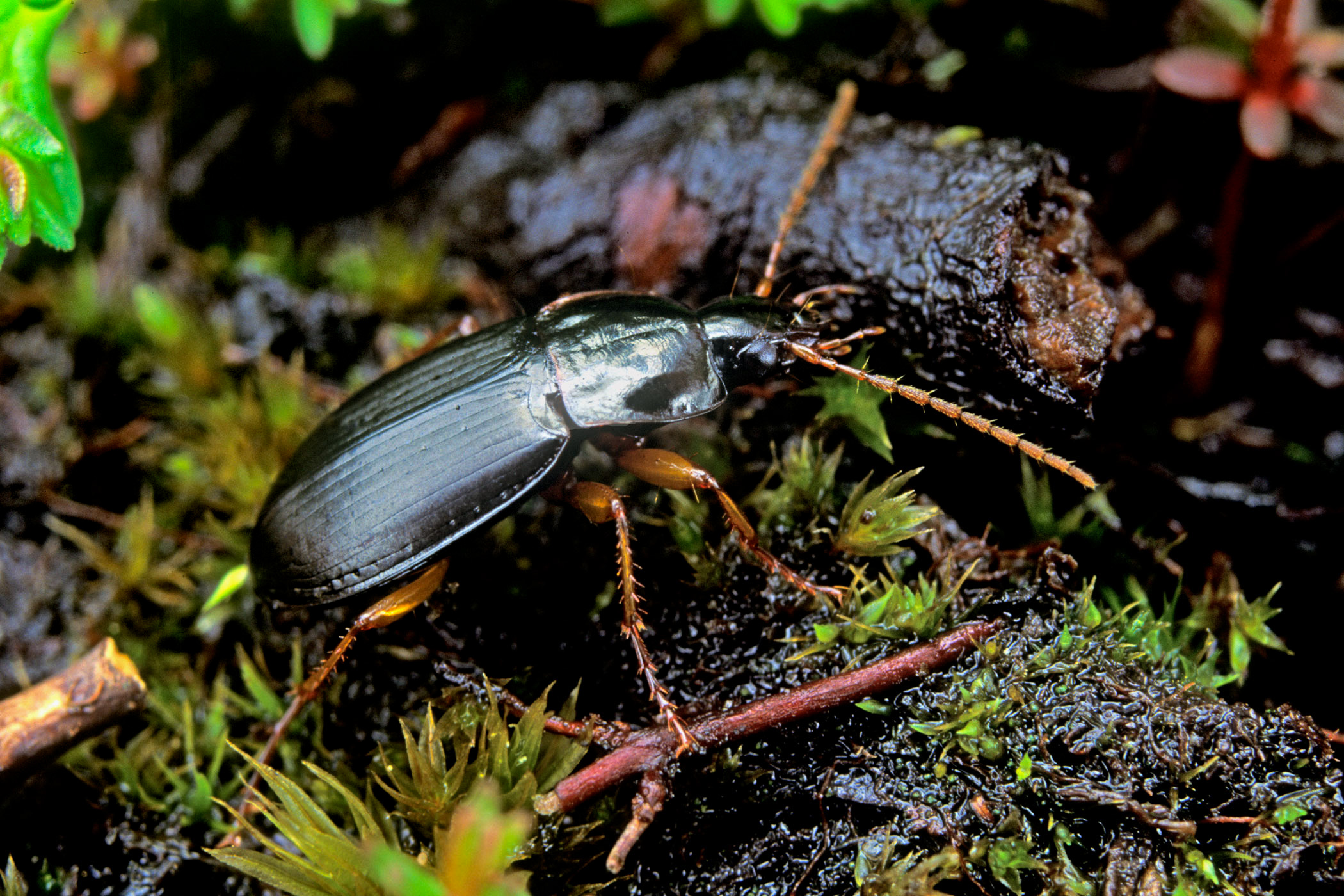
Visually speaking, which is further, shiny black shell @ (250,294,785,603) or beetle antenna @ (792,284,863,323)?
beetle antenna @ (792,284,863,323)

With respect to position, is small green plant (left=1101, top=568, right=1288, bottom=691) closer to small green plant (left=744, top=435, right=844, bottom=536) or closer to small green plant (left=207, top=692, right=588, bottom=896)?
small green plant (left=744, top=435, right=844, bottom=536)

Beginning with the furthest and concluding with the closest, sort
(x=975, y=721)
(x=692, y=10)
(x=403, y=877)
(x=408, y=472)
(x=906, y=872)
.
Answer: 1. (x=692, y=10)
2. (x=408, y=472)
3. (x=975, y=721)
4. (x=906, y=872)
5. (x=403, y=877)

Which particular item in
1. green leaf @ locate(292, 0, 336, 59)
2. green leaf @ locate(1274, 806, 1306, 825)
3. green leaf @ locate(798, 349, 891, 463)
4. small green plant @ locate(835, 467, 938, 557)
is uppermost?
green leaf @ locate(292, 0, 336, 59)

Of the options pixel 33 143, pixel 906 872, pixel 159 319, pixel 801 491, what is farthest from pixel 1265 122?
pixel 159 319

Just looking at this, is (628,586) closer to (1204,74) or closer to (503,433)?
(503,433)

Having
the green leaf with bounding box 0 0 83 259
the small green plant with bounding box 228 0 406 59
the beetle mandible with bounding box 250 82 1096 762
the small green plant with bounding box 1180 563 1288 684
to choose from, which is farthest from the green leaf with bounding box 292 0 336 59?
the small green plant with bounding box 1180 563 1288 684

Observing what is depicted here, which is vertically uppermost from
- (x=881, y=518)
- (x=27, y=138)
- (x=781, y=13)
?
(x=27, y=138)

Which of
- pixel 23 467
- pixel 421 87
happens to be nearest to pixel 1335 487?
pixel 421 87
